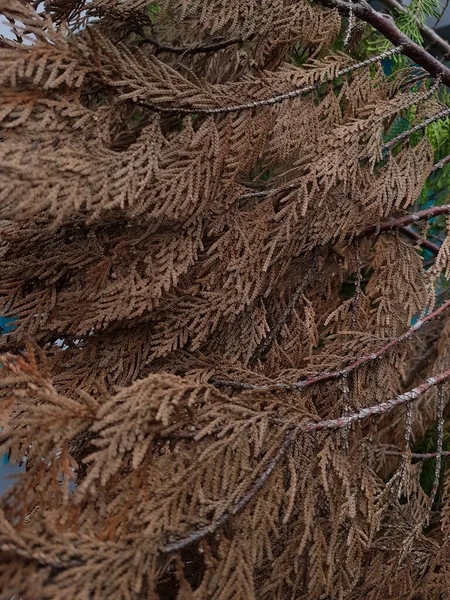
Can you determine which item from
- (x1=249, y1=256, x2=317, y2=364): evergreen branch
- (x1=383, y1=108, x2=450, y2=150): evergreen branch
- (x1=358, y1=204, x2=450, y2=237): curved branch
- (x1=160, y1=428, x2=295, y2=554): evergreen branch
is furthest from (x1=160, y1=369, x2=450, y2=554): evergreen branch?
(x1=383, y1=108, x2=450, y2=150): evergreen branch

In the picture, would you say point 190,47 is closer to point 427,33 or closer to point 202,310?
point 202,310

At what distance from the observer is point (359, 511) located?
3.88 feet

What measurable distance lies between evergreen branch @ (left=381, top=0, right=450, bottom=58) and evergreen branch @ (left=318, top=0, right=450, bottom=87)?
1.63 ft

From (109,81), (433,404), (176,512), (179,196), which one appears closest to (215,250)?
(179,196)

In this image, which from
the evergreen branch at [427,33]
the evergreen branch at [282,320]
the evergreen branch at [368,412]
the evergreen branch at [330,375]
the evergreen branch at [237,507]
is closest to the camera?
the evergreen branch at [237,507]

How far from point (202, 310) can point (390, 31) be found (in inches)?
36.4

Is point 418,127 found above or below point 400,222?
above

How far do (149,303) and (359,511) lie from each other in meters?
0.62

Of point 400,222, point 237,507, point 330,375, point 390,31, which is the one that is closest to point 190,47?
point 390,31

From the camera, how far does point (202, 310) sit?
1.23 m

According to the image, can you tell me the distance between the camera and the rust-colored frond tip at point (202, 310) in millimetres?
866

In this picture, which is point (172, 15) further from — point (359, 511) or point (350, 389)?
point (359, 511)

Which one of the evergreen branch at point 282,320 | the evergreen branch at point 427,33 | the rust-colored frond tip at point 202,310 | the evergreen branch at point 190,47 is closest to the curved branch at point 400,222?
the rust-colored frond tip at point 202,310

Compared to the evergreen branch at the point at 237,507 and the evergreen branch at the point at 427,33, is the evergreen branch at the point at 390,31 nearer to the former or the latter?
the evergreen branch at the point at 427,33
